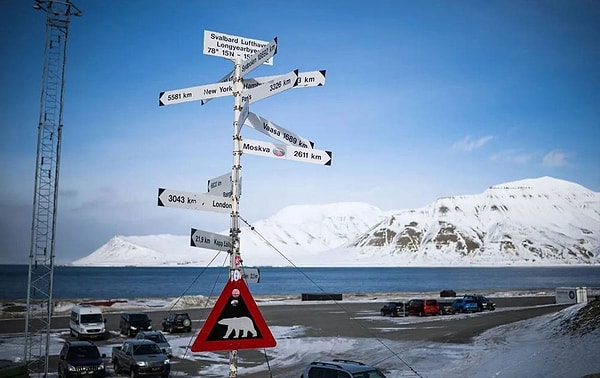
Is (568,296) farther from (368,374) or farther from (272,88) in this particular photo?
(272,88)

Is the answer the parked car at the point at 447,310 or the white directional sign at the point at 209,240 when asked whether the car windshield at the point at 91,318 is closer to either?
the parked car at the point at 447,310

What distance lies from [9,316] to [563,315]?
4944 cm

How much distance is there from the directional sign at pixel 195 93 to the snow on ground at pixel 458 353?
1012 cm

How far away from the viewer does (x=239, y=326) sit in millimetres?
7430

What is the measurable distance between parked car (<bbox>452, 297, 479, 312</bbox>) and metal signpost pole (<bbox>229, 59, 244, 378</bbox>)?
1875 inches

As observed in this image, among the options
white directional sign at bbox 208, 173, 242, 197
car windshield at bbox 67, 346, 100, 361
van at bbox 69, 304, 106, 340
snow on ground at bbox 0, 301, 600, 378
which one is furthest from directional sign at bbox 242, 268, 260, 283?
van at bbox 69, 304, 106, 340

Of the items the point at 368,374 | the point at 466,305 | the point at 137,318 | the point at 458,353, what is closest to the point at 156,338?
the point at 137,318

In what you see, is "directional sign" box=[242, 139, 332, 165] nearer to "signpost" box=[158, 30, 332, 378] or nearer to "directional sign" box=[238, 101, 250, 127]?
"signpost" box=[158, 30, 332, 378]

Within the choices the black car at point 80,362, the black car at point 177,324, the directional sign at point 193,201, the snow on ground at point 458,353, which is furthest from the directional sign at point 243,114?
the black car at point 177,324

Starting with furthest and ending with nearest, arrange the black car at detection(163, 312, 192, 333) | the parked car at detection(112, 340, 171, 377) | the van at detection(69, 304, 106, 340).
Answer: the black car at detection(163, 312, 192, 333) < the van at detection(69, 304, 106, 340) < the parked car at detection(112, 340, 171, 377)

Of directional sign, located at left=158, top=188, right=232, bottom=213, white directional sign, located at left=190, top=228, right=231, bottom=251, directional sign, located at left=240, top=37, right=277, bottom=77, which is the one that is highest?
directional sign, located at left=240, top=37, right=277, bottom=77

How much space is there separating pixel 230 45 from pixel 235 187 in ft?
8.75

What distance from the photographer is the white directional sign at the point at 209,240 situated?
7695 mm

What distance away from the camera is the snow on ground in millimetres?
20906
